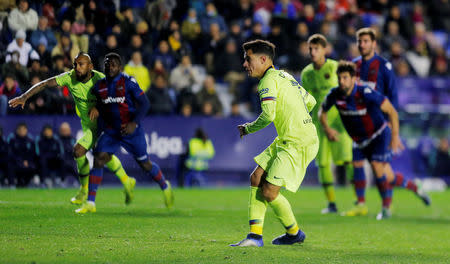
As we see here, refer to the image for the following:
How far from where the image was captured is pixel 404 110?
20500 millimetres

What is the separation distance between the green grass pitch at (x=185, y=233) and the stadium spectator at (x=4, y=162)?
460 millimetres

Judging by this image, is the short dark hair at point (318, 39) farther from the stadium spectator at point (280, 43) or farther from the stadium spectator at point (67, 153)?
the stadium spectator at point (280, 43)

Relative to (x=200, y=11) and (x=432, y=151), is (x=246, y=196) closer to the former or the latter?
(x=200, y=11)

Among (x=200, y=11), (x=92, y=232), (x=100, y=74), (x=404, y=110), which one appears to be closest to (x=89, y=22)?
(x=100, y=74)

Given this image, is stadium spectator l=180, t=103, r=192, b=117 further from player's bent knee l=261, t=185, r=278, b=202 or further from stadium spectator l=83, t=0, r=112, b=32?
player's bent knee l=261, t=185, r=278, b=202

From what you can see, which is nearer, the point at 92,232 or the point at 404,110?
the point at 92,232

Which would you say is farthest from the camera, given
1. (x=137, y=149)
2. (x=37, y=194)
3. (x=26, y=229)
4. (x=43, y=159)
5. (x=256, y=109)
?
(x=256, y=109)

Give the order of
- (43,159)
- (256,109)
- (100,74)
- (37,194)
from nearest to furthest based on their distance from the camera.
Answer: (100,74) → (37,194) → (43,159) → (256,109)

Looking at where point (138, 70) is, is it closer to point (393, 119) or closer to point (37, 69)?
point (37, 69)

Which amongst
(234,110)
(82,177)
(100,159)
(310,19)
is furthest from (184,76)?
(100,159)

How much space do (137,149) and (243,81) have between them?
351 inches

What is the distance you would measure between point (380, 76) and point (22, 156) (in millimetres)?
5733

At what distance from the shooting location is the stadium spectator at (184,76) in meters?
17.2

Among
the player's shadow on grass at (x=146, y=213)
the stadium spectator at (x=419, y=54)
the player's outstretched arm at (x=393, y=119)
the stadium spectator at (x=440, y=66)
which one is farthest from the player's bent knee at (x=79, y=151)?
the stadium spectator at (x=419, y=54)
